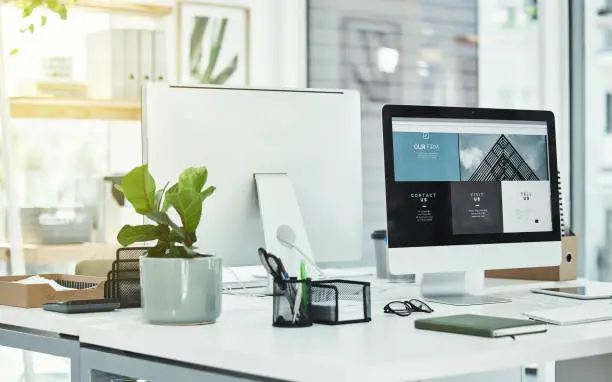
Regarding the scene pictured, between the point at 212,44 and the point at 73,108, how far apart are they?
2.35 feet

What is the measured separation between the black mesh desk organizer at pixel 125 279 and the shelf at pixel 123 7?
77.8 inches

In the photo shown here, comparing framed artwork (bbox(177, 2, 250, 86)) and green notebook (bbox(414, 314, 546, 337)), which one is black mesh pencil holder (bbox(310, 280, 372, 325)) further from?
A: framed artwork (bbox(177, 2, 250, 86))

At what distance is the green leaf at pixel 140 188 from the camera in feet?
5.91

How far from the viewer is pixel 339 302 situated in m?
1.84

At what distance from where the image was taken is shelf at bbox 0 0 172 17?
3.83m

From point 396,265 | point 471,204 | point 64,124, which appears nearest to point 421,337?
point 396,265

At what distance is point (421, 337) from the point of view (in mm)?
1650

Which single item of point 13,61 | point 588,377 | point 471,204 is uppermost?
point 13,61

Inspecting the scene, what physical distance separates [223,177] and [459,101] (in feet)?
7.53

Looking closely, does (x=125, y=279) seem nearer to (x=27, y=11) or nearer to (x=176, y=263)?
(x=176, y=263)

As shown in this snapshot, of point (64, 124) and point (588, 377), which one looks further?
point (64, 124)

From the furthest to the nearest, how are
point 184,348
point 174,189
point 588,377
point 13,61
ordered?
point 13,61
point 588,377
point 174,189
point 184,348

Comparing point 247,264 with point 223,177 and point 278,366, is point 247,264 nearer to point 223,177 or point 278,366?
point 223,177

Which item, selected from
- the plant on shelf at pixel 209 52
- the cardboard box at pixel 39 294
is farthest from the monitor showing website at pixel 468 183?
the plant on shelf at pixel 209 52
